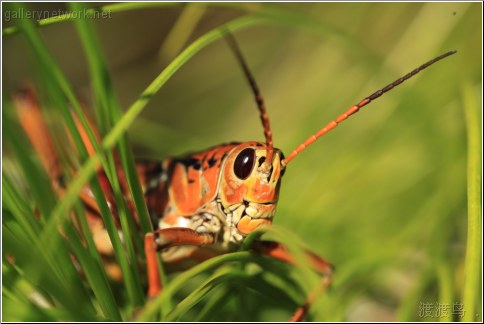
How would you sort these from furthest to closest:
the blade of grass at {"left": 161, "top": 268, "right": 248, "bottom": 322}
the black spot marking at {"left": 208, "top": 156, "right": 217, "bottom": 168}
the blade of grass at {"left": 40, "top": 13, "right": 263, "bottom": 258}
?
the black spot marking at {"left": 208, "top": 156, "right": 217, "bottom": 168} < the blade of grass at {"left": 161, "top": 268, "right": 248, "bottom": 322} < the blade of grass at {"left": 40, "top": 13, "right": 263, "bottom": 258}

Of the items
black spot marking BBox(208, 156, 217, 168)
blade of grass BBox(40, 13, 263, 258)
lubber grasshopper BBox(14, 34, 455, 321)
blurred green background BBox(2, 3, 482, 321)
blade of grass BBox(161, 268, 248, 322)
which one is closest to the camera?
blade of grass BBox(40, 13, 263, 258)

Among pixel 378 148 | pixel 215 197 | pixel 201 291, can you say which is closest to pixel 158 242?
pixel 201 291

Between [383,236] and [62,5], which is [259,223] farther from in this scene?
[62,5]

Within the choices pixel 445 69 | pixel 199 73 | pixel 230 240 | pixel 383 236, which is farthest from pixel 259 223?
pixel 199 73

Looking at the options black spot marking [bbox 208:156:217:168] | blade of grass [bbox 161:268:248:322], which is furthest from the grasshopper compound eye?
blade of grass [bbox 161:268:248:322]

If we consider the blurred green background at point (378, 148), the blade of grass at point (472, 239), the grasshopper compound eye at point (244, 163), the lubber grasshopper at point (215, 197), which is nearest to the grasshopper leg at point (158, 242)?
the lubber grasshopper at point (215, 197)

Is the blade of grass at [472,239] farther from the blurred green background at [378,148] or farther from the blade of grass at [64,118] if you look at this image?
the blade of grass at [64,118]

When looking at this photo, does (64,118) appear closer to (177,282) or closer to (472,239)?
(177,282)

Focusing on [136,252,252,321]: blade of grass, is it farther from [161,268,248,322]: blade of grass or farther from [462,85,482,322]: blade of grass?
[462,85,482,322]: blade of grass
